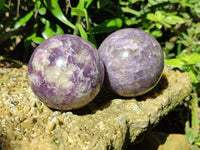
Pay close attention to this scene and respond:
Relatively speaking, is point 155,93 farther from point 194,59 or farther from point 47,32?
point 47,32

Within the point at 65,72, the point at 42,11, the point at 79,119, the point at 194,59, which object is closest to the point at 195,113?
the point at 194,59

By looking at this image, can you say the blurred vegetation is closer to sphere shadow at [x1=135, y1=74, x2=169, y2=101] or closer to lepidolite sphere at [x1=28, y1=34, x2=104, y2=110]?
sphere shadow at [x1=135, y1=74, x2=169, y2=101]

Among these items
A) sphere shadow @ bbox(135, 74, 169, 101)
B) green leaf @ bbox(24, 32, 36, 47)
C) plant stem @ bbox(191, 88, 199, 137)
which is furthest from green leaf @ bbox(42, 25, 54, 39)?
plant stem @ bbox(191, 88, 199, 137)

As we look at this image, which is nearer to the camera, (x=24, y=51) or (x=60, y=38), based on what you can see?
(x=60, y=38)

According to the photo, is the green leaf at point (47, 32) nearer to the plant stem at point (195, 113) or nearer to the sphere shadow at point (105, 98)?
the sphere shadow at point (105, 98)

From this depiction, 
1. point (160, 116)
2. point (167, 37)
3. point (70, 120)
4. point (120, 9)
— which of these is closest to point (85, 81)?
point (70, 120)

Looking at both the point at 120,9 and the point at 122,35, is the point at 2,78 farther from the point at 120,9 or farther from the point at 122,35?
the point at 120,9
